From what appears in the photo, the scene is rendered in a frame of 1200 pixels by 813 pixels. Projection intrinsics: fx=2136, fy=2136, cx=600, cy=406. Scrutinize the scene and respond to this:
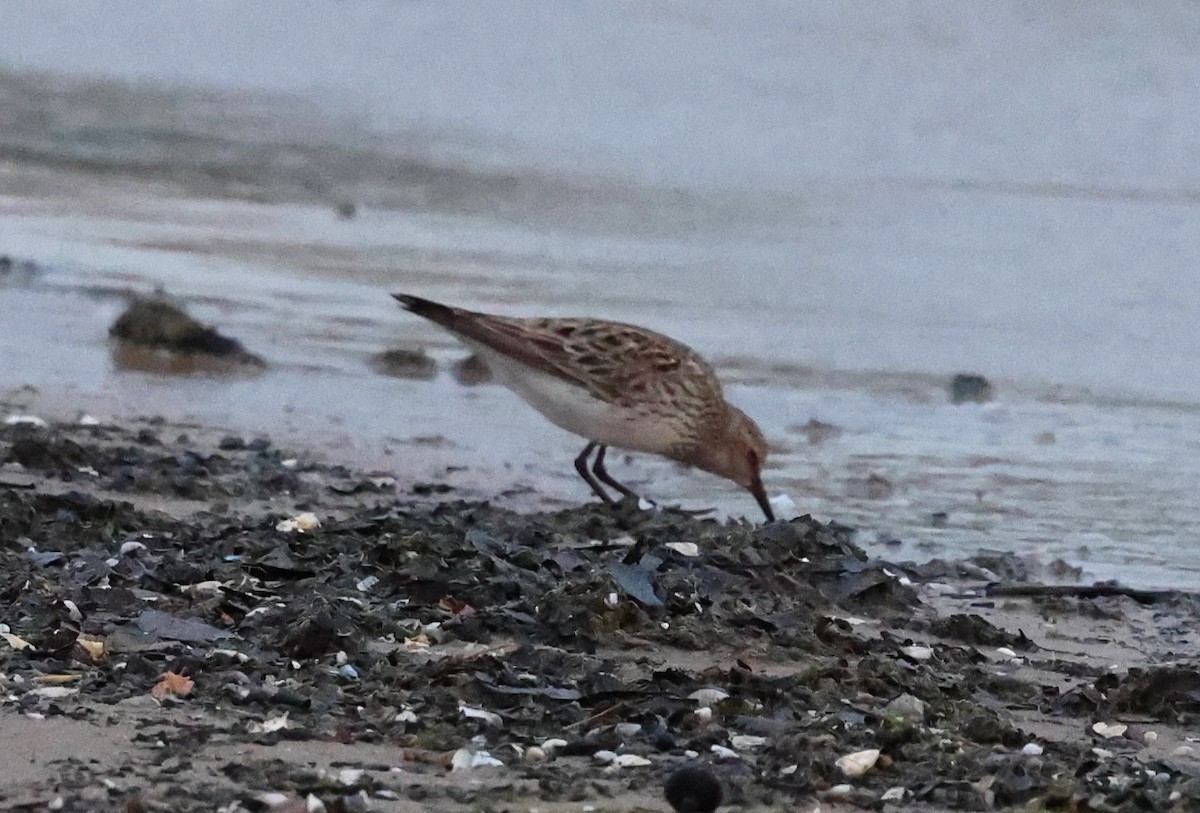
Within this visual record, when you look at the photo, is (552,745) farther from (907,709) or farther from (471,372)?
(471,372)

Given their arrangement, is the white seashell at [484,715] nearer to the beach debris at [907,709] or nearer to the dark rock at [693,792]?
the dark rock at [693,792]

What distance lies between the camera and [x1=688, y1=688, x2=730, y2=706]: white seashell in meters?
4.18

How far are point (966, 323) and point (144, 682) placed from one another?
7357mm

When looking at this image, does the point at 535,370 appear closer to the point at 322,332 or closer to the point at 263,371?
the point at 263,371

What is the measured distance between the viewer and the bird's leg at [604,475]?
7160 mm

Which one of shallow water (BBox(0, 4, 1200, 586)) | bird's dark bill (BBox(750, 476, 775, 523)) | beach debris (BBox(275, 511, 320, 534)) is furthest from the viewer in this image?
shallow water (BBox(0, 4, 1200, 586))

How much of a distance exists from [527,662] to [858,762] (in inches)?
33.6

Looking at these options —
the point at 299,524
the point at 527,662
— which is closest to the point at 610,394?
the point at 299,524

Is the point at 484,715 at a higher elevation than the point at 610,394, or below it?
below

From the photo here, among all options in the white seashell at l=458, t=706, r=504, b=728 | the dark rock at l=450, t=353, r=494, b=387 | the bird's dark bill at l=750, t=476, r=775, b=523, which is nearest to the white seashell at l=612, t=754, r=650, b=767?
the white seashell at l=458, t=706, r=504, b=728

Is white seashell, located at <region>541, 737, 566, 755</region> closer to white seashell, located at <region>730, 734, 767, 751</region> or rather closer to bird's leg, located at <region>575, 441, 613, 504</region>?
white seashell, located at <region>730, 734, 767, 751</region>

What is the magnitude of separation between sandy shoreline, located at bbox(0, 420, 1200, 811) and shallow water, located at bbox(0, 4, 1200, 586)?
3.24ft

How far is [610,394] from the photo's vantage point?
7340 mm

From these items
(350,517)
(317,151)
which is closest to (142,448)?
(350,517)
